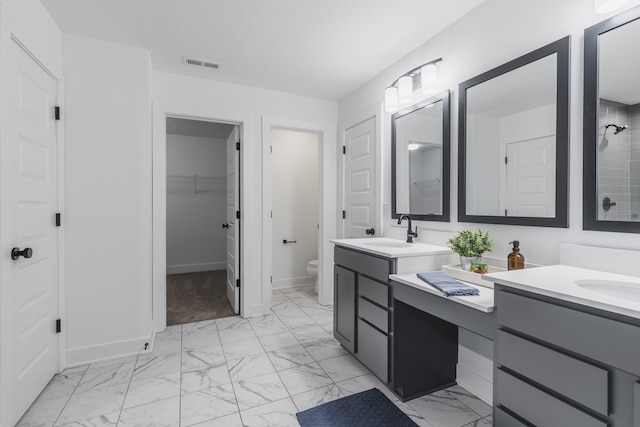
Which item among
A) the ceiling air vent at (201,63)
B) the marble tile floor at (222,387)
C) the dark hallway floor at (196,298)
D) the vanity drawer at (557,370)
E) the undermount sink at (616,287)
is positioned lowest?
the marble tile floor at (222,387)

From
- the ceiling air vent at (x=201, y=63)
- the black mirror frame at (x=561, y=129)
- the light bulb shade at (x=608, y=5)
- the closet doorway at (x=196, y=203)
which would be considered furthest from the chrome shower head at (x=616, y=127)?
the closet doorway at (x=196, y=203)

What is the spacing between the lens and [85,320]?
7.24 ft

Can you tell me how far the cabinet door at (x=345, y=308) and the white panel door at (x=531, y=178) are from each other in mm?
1127

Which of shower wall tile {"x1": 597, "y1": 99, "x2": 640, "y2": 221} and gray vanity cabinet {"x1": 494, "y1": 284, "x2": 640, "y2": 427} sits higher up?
shower wall tile {"x1": 597, "y1": 99, "x2": 640, "y2": 221}

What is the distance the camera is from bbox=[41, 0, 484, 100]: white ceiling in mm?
1894

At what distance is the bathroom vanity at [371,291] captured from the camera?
5.99ft

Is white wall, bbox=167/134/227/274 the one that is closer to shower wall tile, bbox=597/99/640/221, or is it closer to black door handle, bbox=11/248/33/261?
black door handle, bbox=11/248/33/261

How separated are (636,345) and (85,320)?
→ 300 centimetres

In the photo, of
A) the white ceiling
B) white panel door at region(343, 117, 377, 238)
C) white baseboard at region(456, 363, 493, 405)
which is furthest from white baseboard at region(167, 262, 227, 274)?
white baseboard at region(456, 363, 493, 405)

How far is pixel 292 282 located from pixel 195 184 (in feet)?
8.27

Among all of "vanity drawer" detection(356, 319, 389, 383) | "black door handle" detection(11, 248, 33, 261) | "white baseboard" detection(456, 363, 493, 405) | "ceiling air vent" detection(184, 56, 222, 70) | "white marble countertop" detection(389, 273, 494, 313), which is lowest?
"white baseboard" detection(456, 363, 493, 405)

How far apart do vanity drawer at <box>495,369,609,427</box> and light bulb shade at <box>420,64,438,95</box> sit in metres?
1.81

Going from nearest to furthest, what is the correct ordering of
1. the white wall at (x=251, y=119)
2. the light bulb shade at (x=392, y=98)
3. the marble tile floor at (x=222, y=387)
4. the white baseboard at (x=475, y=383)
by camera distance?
the marble tile floor at (x=222, y=387), the white baseboard at (x=475, y=383), the light bulb shade at (x=392, y=98), the white wall at (x=251, y=119)

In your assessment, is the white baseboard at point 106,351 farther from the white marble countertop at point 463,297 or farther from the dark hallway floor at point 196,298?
the white marble countertop at point 463,297
